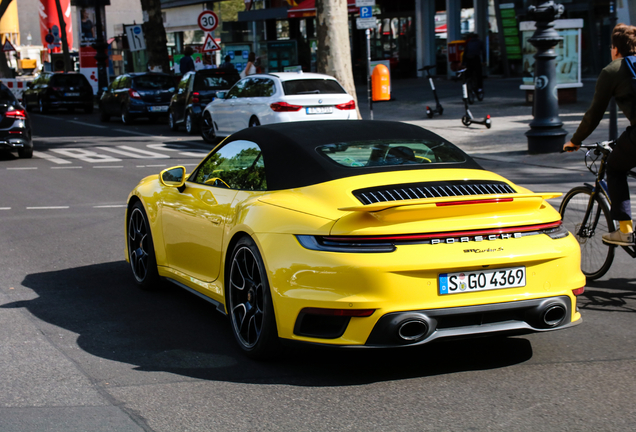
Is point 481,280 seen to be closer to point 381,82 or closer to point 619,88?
point 619,88

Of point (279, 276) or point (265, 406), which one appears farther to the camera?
point (279, 276)

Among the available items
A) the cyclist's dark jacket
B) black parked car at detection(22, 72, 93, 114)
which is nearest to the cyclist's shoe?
the cyclist's dark jacket

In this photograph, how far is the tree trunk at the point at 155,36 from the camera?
33.4 meters

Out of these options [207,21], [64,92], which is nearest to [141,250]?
[207,21]

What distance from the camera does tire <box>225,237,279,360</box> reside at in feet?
15.5

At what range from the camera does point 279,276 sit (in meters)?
4.57

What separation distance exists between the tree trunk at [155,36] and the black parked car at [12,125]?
16240 millimetres

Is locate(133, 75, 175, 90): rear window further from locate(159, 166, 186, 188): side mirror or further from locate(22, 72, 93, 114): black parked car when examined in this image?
locate(159, 166, 186, 188): side mirror

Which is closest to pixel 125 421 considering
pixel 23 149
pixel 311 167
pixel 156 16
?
pixel 311 167

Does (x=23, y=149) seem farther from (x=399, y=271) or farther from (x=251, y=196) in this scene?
(x=399, y=271)

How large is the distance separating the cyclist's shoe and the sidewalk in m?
7.15

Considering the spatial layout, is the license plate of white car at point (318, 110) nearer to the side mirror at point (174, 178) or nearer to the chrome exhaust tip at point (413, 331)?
the side mirror at point (174, 178)

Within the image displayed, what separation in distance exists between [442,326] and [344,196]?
0.84 m

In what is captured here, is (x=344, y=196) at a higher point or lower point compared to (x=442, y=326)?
higher
